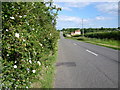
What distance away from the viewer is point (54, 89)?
15.7 feet

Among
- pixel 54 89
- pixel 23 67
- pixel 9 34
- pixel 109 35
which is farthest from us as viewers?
pixel 109 35

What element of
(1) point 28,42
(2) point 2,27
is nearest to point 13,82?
(1) point 28,42

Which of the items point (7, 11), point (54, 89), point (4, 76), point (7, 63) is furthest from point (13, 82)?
point (54, 89)

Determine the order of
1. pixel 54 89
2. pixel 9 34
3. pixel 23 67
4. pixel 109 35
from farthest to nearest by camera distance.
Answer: pixel 109 35
pixel 54 89
pixel 23 67
pixel 9 34

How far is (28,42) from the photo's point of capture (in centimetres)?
337

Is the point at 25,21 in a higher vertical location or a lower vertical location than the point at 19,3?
lower

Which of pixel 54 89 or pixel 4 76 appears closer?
pixel 4 76

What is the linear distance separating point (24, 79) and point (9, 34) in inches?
39.8

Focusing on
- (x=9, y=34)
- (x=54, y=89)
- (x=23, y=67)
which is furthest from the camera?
(x=54, y=89)

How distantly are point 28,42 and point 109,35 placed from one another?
1721 inches

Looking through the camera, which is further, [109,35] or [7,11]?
[109,35]

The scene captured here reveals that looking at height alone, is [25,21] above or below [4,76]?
above

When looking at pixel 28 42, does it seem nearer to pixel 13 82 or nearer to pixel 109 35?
pixel 13 82

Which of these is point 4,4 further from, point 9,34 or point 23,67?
point 23,67
